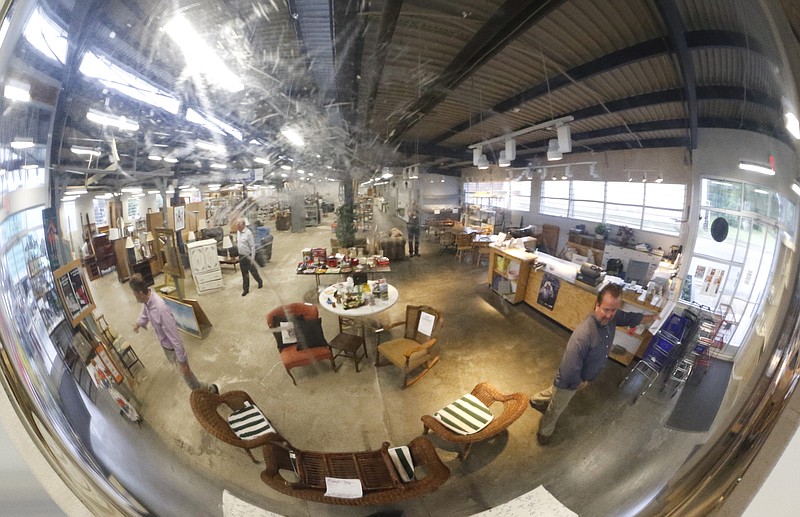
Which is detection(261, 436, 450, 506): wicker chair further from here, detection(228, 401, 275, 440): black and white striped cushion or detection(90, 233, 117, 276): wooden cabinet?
detection(90, 233, 117, 276): wooden cabinet

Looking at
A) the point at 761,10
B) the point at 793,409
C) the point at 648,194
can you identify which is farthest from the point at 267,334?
the point at 793,409

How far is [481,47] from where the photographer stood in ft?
1.36

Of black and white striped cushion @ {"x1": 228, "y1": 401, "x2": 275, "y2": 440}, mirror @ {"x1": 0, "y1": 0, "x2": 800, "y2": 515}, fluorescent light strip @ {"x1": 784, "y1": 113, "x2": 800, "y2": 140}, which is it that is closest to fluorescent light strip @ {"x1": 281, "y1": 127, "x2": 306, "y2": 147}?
mirror @ {"x1": 0, "y1": 0, "x2": 800, "y2": 515}

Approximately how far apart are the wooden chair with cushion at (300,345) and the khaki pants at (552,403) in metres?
0.34

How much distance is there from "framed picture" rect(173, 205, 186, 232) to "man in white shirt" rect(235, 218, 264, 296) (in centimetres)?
8

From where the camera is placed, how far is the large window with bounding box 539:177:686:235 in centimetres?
38

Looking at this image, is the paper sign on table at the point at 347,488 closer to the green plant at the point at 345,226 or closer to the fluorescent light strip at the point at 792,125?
the green plant at the point at 345,226

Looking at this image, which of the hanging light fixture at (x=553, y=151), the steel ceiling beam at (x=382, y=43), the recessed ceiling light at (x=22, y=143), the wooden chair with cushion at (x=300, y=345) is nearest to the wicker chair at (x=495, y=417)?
the wooden chair with cushion at (x=300, y=345)

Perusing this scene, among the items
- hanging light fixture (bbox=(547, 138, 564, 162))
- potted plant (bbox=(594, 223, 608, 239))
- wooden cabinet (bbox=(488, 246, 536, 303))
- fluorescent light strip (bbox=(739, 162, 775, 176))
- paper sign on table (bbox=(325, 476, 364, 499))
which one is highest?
hanging light fixture (bbox=(547, 138, 564, 162))

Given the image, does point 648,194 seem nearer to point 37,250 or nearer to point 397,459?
point 397,459

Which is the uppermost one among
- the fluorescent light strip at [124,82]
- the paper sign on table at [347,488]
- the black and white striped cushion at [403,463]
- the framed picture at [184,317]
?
the fluorescent light strip at [124,82]

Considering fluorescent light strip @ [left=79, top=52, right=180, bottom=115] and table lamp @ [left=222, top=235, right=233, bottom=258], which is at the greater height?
fluorescent light strip @ [left=79, top=52, right=180, bottom=115]

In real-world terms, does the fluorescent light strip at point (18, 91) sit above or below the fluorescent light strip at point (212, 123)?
above

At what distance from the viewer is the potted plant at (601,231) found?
0.40m
